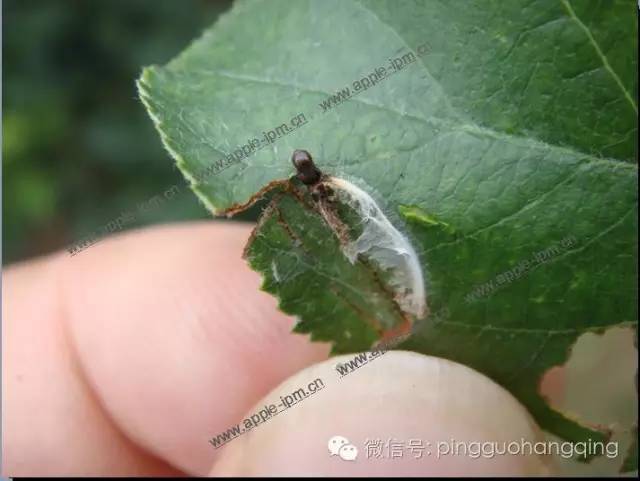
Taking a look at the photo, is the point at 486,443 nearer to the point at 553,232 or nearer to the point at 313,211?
the point at 553,232

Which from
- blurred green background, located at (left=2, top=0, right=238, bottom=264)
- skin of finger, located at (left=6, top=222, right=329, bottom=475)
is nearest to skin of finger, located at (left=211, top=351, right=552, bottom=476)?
skin of finger, located at (left=6, top=222, right=329, bottom=475)

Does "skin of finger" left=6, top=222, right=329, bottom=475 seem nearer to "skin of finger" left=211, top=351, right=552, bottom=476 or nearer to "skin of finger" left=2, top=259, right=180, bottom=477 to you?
"skin of finger" left=2, top=259, right=180, bottom=477

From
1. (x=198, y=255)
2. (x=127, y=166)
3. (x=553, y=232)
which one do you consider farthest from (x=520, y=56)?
(x=127, y=166)

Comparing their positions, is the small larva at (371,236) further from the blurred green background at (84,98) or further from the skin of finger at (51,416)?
the blurred green background at (84,98)

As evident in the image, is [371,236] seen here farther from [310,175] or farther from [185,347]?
[185,347]

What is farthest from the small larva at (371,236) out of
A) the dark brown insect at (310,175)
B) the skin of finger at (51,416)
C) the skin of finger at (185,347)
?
the skin of finger at (51,416)

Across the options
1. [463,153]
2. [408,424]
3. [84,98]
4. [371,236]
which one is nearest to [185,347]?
[408,424]
